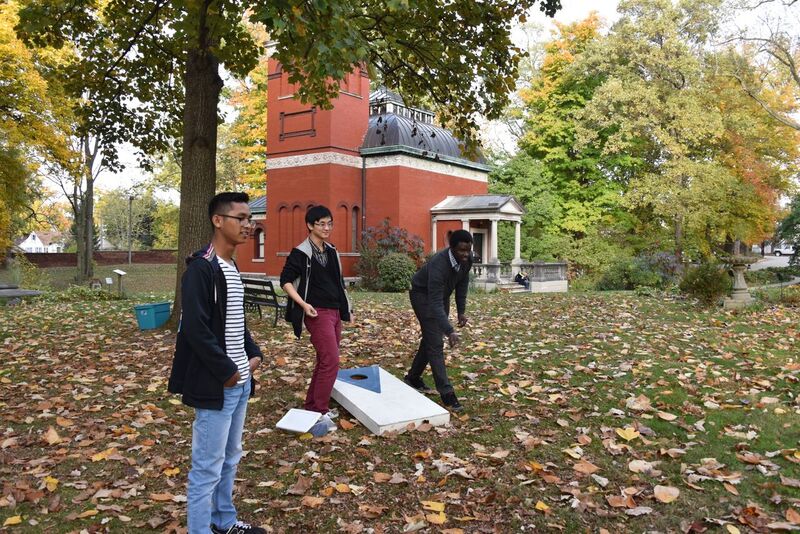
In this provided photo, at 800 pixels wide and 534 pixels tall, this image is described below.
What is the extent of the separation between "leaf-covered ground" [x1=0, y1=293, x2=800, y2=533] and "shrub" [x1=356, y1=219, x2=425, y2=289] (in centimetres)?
1446

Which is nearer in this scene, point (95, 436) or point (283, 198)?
point (95, 436)

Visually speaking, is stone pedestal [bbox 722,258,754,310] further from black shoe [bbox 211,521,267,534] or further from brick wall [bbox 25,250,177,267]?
brick wall [bbox 25,250,177,267]

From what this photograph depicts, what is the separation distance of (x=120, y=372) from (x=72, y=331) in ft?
13.0

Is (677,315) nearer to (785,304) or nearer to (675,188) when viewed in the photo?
(785,304)

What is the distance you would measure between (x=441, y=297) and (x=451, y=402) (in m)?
1.17

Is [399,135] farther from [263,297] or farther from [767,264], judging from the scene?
[767,264]

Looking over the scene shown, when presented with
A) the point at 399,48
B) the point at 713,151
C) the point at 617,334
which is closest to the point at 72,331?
the point at 399,48

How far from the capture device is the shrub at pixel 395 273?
22.4 meters

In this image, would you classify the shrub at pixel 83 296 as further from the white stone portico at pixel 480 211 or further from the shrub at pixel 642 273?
the shrub at pixel 642 273

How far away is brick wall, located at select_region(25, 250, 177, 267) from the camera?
3859cm

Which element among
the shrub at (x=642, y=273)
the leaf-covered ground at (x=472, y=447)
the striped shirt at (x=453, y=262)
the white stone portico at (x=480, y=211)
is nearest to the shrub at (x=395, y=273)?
the white stone portico at (x=480, y=211)

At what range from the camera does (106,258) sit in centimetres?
4256

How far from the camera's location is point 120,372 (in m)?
7.84

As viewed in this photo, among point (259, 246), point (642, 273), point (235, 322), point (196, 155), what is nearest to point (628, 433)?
point (235, 322)
